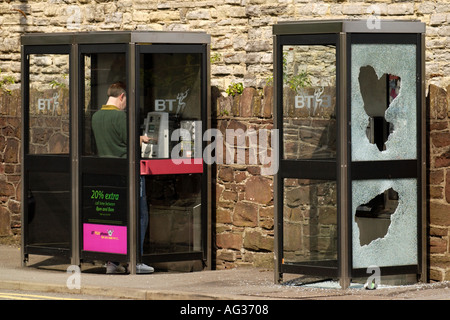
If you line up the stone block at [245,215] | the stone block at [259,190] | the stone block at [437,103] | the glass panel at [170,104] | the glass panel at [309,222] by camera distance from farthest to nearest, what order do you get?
the stone block at [245,215]
the stone block at [259,190]
the glass panel at [170,104]
the stone block at [437,103]
the glass panel at [309,222]

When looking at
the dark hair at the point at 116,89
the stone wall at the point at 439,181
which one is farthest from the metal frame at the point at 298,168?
the dark hair at the point at 116,89

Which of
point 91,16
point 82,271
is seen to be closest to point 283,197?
point 82,271

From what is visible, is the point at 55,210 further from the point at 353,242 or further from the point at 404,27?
the point at 404,27

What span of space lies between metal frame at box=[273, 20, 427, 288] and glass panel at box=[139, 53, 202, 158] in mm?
1638

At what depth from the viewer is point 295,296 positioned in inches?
431

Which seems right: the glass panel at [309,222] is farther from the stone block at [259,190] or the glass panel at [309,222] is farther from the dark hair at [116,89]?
the dark hair at [116,89]

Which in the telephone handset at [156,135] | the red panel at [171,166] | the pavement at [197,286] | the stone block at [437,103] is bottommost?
the pavement at [197,286]

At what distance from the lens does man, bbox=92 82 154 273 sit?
1295 centimetres

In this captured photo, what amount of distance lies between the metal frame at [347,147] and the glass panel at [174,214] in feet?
5.48

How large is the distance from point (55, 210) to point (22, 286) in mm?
1755

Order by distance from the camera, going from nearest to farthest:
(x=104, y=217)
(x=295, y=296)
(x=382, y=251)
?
1. (x=295, y=296)
2. (x=382, y=251)
3. (x=104, y=217)

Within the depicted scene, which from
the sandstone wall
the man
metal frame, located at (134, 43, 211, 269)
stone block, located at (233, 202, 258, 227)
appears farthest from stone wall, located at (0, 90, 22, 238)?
stone block, located at (233, 202, 258, 227)

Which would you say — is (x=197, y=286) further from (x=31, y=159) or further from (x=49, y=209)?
(x=31, y=159)

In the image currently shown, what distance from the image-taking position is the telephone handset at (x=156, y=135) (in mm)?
13020
